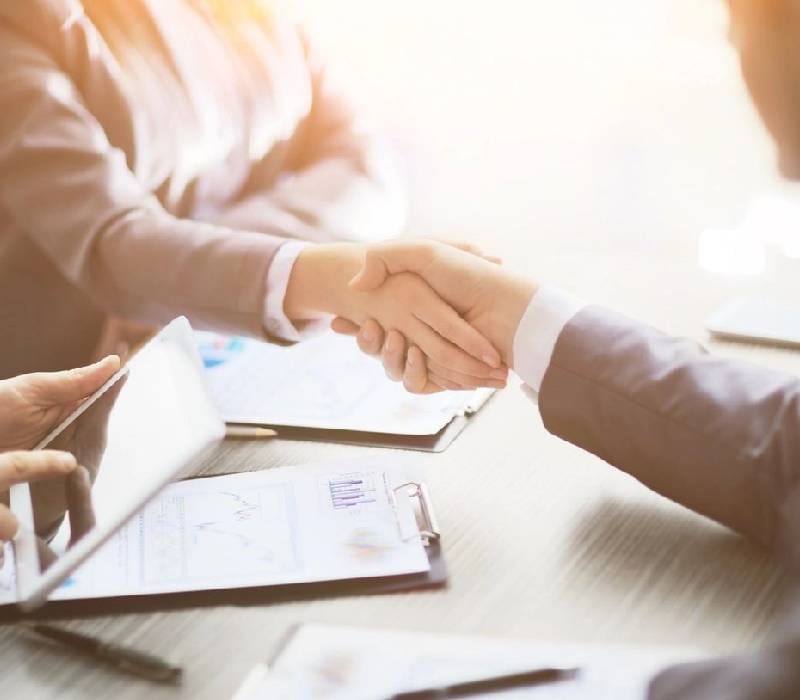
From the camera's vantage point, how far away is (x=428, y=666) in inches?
22.2

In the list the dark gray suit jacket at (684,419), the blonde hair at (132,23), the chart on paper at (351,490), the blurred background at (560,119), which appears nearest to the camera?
the dark gray suit jacket at (684,419)

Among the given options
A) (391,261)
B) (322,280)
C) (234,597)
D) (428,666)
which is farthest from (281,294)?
(428,666)

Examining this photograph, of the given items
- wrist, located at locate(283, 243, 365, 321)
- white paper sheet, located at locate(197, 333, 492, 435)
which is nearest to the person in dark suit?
white paper sheet, located at locate(197, 333, 492, 435)

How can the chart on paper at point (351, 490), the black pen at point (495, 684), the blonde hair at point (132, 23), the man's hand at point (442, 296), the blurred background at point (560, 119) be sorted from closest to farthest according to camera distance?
the black pen at point (495, 684) → the chart on paper at point (351, 490) → the man's hand at point (442, 296) → the blonde hair at point (132, 23) → the blurred background at point (560, 119)

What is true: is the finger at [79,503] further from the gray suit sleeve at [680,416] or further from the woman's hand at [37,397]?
the gray suit sleeve at [680,416]

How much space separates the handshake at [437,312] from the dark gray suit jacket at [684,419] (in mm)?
117

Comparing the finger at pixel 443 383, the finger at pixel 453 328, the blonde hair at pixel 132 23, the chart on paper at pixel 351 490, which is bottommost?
the chart on paper at pixel 351 490

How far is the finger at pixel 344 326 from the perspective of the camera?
3.45 ft

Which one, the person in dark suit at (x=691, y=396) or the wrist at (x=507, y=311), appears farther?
the wrist at (x=507, y=311)

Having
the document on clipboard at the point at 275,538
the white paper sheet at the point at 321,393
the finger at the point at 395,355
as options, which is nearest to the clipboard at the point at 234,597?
the document on clipboard at the point at 275,538

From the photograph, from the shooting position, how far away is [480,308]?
2.97ft

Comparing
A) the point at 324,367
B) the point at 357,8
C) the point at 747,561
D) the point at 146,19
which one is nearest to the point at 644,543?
the point at 747,561

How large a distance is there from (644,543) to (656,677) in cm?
19

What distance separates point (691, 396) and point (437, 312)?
312 mm
